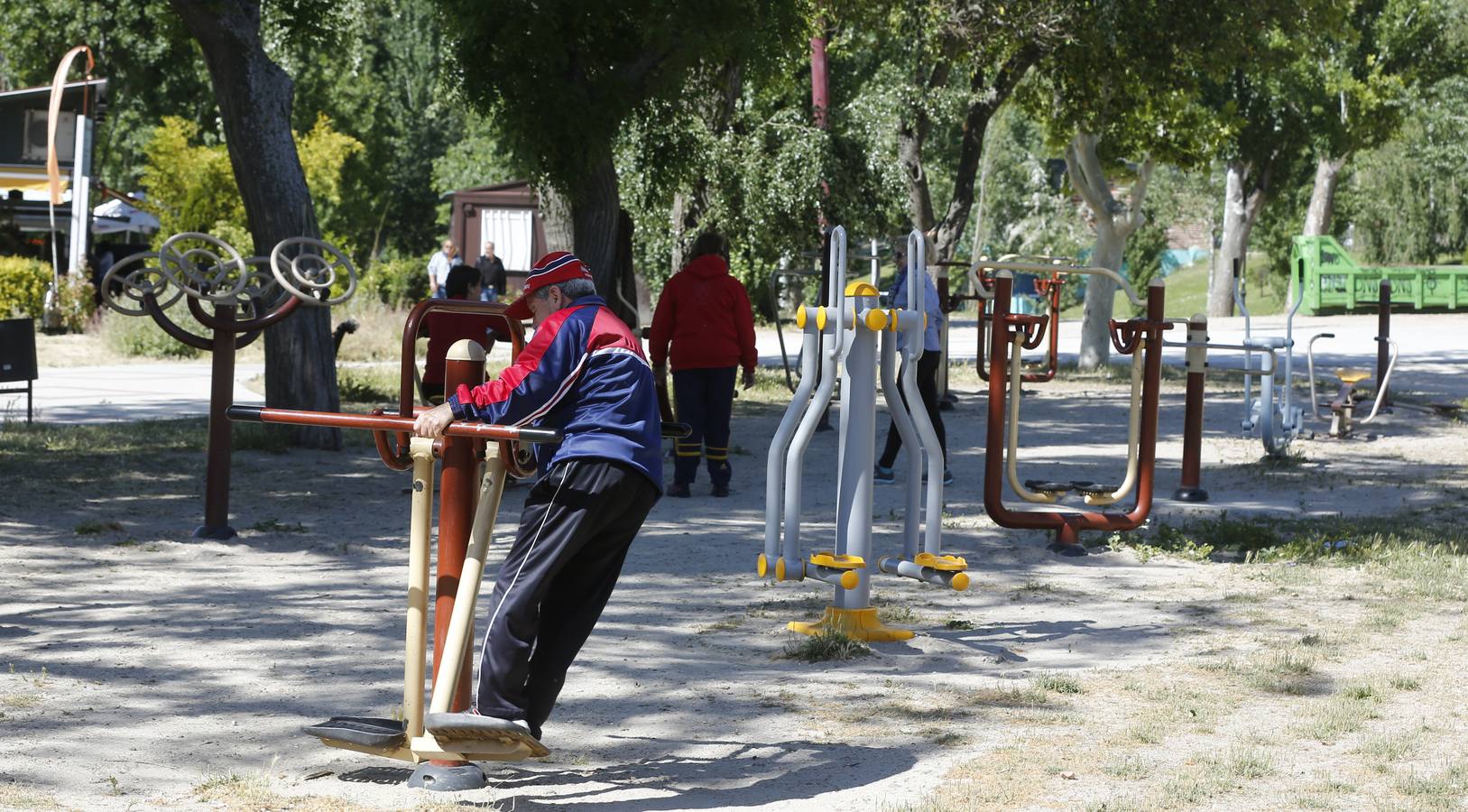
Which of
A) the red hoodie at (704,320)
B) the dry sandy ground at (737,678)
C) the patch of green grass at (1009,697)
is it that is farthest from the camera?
the red hoodie at (704,320)

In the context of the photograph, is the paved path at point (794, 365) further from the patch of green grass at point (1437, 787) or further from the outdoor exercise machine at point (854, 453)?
the patch of green grass at point (1437, 787)

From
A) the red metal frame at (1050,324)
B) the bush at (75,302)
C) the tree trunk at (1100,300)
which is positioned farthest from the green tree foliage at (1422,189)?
the bush at (75,302)

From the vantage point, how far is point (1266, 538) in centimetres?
918

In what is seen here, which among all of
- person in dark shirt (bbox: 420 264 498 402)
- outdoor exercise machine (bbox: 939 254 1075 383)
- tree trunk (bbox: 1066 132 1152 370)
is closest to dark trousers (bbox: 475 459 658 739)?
person in dark shirt (bbox: 420 264 498 402)

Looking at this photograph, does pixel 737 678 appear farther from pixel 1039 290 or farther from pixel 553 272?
pixel 1039 290

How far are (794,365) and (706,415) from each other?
10.2m

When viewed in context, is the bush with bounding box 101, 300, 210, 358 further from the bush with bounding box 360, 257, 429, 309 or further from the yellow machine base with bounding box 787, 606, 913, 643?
the yellow machine base with bounding box 787, 606, 913, 643

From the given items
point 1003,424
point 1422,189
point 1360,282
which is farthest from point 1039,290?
point 1422,189

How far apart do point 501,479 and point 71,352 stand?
18.0 meters

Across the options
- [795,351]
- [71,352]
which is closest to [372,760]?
[71,352]

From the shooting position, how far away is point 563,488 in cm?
467

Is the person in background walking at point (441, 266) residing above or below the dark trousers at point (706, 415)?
above

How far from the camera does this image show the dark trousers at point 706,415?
10641mm

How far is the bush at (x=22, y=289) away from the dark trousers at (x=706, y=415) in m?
15.6
